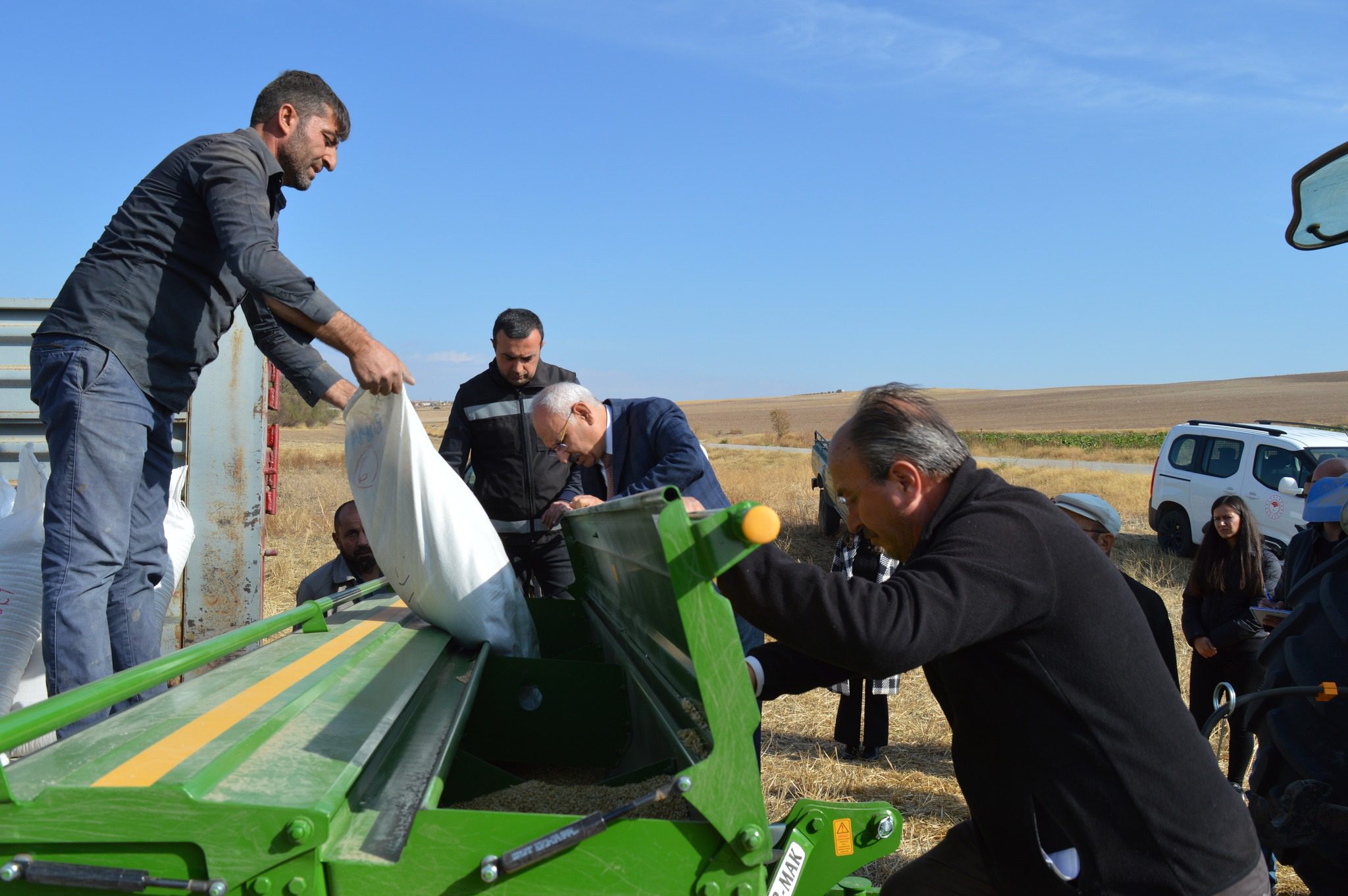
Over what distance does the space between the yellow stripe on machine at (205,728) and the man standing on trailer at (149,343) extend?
0.73 m

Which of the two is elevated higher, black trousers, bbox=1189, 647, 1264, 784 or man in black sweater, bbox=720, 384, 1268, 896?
man in black sweater, bbox=720, 384, 1268, 896

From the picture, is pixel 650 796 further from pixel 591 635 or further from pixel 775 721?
pixel 775 721

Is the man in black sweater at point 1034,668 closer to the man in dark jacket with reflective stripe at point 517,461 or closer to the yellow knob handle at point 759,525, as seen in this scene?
the yellow knob handle at point 759,525

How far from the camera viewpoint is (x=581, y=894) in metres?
1.43

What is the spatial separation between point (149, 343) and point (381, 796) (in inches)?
69.2

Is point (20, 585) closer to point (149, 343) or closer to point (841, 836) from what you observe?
point (149, 343)

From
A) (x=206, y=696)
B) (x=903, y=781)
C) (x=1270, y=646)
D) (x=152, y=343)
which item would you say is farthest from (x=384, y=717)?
(x=903, y=781)

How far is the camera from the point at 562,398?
3482 millimetres

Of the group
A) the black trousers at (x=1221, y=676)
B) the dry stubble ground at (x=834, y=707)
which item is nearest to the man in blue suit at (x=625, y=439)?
the dry stubble ground at (x=834, y=707)

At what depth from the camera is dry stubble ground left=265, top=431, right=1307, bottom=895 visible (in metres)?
4.29

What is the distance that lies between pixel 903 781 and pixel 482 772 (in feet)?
9.62

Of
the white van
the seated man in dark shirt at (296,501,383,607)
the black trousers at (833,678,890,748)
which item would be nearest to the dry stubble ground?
the black trousers at (833,678,890,748)

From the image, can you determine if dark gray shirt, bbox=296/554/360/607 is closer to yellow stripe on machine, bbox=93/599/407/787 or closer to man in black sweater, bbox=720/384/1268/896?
yellow stripe on machine, bbox=93/599/407/787

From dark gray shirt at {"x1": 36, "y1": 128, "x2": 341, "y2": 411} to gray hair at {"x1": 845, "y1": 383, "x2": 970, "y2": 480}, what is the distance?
1.47 m
